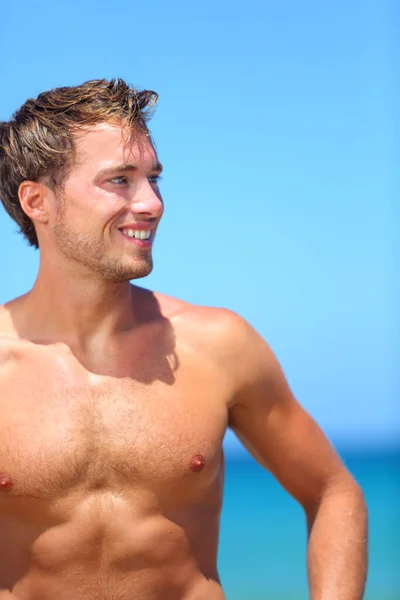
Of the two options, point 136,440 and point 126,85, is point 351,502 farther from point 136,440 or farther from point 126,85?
point 126,85

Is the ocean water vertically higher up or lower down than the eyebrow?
lower down

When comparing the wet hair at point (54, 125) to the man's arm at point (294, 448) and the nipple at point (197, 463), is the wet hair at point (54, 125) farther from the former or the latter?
the nipple at point (197, 463)

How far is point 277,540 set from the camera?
20.0 metres

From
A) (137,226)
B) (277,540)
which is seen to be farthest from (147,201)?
(277,540)

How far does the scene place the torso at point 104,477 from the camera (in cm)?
389

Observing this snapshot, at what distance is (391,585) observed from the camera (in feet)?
50.4

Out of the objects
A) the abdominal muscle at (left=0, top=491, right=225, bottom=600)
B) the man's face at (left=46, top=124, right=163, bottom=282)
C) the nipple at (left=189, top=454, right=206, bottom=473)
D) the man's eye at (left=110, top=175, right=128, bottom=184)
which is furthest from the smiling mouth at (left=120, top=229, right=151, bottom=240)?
the abdominal muscle at (left=0, top=491, right=225, bottom=600)

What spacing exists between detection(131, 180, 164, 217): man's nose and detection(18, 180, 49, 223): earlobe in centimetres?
39

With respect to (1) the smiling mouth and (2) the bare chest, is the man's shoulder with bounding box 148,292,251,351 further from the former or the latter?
(1) the smiling mouth

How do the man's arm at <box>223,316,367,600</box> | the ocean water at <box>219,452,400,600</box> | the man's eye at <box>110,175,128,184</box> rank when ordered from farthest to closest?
the ocean water at <box>219,452,400,600</box> < the man's arm at <box>223,316,367,600</box> < the man's eye at <box>110,175,128,184</box>

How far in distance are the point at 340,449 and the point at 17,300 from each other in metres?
45.3

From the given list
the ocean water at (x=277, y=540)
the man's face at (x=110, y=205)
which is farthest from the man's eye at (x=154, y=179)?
the ocean water at (x=277, y=540)

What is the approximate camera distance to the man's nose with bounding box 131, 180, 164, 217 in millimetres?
3924

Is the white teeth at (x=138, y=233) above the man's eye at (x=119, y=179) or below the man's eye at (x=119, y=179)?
below
